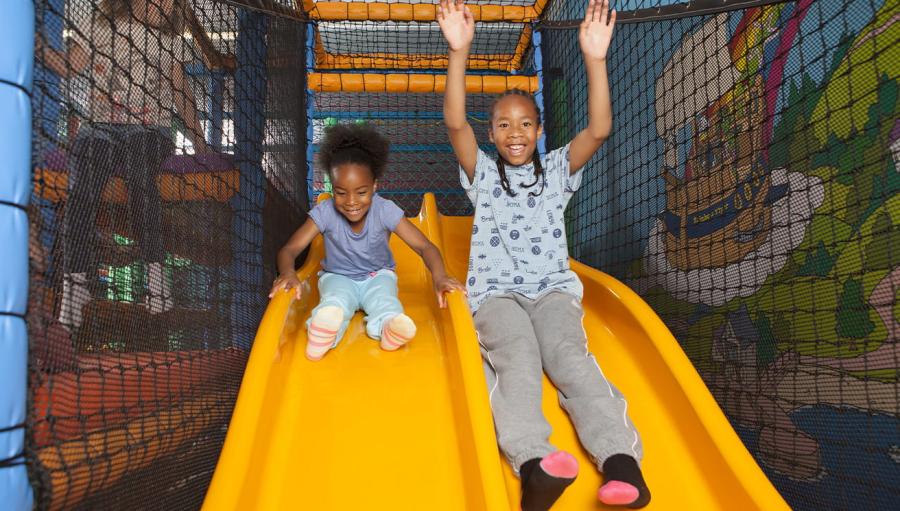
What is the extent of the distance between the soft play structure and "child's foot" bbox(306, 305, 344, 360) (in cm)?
5

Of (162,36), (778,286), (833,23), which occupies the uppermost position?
(833,23)

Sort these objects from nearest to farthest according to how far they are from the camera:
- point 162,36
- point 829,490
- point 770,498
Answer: point 770,498 → point 162,36 → point 829,490

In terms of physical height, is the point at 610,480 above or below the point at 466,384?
below

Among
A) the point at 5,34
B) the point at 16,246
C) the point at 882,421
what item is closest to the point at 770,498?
the point at 882,421

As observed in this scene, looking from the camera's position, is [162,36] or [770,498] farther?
[162,36]

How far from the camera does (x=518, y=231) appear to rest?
1497 mm

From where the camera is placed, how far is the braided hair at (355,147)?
1604mm

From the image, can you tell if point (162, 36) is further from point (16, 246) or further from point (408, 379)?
point (408, 379)

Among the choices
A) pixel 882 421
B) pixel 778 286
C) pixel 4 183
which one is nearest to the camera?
pixel 4 183

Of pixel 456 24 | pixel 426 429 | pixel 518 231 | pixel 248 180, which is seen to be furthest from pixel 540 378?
pixel 248 180

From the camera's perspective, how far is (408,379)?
1.25 m

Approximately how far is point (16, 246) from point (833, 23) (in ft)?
5.34

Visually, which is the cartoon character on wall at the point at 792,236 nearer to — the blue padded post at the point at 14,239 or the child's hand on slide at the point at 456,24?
the child's hand on slide at the point at 456,24

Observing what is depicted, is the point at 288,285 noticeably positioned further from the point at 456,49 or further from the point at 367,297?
the point at 456,49
